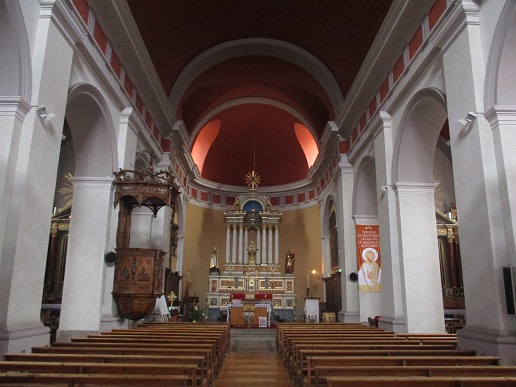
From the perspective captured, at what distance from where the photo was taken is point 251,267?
16922mm

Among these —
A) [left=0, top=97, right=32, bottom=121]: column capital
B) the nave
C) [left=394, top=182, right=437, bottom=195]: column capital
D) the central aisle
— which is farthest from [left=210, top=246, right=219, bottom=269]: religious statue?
[left=0, top=97, right=32, bottom=121]: column capital

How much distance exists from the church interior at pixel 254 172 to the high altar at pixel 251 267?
76 mm

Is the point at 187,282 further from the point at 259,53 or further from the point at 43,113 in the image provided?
the point at 43,113

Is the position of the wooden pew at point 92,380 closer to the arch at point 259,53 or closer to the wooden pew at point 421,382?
the wooden pew at point 421,382

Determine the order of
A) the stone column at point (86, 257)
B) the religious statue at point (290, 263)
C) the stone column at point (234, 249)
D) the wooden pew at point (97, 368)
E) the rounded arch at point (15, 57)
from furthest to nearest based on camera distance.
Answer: the stone column at point (234, 249) < the religious statue at point (290, 263) < the stone column at point (86, 257) < the rounded arch at point (15, 57) < the wooden pew at point (97, 368)

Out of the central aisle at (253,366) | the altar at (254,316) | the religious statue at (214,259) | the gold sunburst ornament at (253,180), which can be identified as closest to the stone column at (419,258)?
the central aisle at (253,366)

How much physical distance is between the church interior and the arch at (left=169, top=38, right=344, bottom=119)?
0.07 meters

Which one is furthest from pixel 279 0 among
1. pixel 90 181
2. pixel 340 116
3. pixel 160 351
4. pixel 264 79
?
pixel 160 351

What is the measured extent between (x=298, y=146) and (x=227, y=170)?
11.0 ft

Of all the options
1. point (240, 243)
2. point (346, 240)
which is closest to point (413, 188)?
point (346, 240)

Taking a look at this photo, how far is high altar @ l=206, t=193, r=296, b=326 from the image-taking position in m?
15.5

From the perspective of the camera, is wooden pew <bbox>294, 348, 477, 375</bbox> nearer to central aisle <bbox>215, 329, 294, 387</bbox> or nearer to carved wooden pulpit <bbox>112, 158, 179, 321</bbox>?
central aisle <bbox>215, 329, 294, 387</bbox>

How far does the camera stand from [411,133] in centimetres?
826

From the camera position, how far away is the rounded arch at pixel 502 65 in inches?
202
